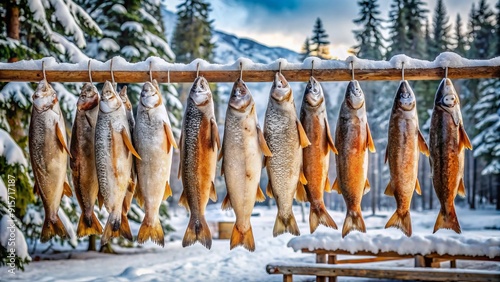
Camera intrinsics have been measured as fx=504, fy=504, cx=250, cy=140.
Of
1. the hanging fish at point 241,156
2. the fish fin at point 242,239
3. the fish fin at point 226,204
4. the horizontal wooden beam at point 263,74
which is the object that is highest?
the horizontal wooden beam at point 263,74

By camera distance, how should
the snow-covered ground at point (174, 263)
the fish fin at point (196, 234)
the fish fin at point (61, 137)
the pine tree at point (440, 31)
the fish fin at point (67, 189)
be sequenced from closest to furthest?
the fish fin at point (196, 234), the fish fin at point (61, 137), the fish fin at point (67, 189), the snow-covered ground at point (174, 263), the pine tree at point (440, 31)

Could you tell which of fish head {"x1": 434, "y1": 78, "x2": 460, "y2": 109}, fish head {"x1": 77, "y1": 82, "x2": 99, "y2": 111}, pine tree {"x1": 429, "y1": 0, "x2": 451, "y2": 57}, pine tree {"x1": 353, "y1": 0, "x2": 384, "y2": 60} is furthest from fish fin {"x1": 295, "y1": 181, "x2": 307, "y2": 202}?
pine tree {"x1": 429, "y1": 0, "x2": 451, "y2": 57}

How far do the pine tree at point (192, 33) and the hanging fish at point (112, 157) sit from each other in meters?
29.3

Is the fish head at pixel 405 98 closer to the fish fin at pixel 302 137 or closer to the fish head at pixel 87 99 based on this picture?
the fish fin at pixel 302 137

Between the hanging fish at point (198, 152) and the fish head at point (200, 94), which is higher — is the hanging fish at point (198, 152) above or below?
below

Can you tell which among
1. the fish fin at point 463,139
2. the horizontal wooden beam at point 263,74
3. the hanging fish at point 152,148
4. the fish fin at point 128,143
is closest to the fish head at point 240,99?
the horizontal wooden beam at point 263,74

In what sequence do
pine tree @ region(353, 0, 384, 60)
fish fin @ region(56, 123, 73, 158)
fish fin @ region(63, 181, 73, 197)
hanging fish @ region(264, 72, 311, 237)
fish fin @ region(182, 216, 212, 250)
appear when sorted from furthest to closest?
pine tree @ region(353, 0, 384, 60)
fish fin @ region(63, 181, 73, 197)
fish fin @ region(56, 123, 73, 158)
hanging fish @ region(264, 72, 311, 237)
fish fin @ region(182, 216, 212, 250)

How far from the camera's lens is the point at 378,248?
29.5 ft

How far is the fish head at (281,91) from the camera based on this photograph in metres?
3.75

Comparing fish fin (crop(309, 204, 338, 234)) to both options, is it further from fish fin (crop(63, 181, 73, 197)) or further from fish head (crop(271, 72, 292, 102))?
fish fin (crop(63, 181, 73, 197))

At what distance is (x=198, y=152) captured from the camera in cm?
373

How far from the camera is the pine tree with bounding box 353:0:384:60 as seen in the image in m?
34.2

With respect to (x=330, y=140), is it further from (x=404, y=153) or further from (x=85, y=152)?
(x=85, y=152)

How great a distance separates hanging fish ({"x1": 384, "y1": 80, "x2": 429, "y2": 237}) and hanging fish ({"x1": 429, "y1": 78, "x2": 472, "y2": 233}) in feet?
0.44
